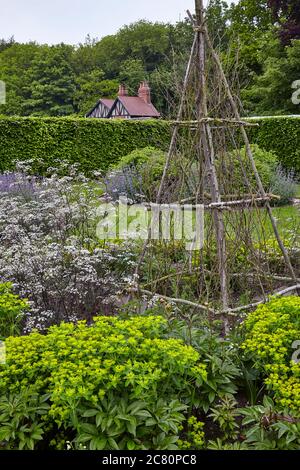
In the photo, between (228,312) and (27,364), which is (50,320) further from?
(27,364)

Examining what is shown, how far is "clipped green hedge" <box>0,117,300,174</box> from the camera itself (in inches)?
505

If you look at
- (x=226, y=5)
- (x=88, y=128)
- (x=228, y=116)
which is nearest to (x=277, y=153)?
(x=88, y=128)

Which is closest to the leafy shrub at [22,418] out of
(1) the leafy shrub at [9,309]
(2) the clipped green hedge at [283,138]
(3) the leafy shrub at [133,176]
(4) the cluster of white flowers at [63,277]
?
(1) the leafy shrub at [9,309]

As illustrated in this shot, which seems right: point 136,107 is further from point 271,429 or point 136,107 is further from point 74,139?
point 271,429

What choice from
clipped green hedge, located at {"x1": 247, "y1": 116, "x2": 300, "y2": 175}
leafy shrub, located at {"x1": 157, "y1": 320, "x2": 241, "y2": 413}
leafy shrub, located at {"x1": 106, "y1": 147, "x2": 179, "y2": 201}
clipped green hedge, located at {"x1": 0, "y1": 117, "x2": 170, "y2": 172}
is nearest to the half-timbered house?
clipped green hedge, located at {"x1": 0, "y1": 117, "x2": 170, "y2": 172}

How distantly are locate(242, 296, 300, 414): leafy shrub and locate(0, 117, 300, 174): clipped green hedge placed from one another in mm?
9868

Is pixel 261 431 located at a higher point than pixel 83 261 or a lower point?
lower

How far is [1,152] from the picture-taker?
41.4 ft

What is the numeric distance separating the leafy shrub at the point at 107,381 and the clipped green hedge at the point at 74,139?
34.2 ft

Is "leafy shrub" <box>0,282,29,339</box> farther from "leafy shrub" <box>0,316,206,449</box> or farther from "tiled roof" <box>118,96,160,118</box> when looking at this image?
"tiled roof" <box>118,96,160,118</box>

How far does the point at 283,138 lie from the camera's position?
515 inches

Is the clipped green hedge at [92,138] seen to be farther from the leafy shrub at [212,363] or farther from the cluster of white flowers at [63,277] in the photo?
the leafy shrub at [212,363]

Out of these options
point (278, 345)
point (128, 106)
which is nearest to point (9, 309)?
point (278, 345)

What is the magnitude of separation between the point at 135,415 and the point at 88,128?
495 inches
